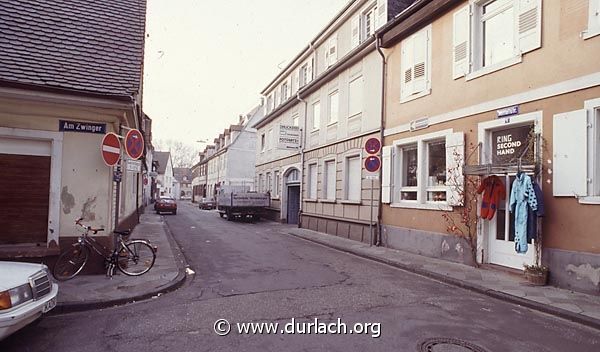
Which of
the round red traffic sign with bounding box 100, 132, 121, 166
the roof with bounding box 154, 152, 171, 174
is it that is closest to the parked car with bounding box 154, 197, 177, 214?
the round red traffic sign with bounding box 100, 132, 121, 166

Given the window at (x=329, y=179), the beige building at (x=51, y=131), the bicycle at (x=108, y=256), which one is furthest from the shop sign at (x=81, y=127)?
the window at (x=329, y=179)

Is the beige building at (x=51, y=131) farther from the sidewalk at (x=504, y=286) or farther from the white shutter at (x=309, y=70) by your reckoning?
the white shutter at (x=309, y=70)

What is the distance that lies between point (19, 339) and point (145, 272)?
11.9ft

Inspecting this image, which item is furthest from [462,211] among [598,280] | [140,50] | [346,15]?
[346,15]

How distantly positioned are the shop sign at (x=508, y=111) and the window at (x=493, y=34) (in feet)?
3.21

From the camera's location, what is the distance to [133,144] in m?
8.05

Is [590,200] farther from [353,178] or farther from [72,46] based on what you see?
[72,46]

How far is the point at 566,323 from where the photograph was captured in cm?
565

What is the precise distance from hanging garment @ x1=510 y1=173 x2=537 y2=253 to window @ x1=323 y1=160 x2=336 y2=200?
9600 millimetres

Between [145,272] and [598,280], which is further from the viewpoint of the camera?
[145,272]

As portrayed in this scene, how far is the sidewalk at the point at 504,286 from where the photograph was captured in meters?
5.98

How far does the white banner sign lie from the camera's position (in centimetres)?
2033

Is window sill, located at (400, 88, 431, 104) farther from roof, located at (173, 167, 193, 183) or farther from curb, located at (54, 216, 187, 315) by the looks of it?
roof, located at (173, 167, 193, 183)

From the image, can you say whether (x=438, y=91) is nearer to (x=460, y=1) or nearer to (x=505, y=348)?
(x=460, y=1)
